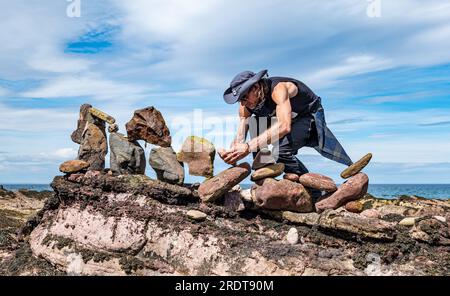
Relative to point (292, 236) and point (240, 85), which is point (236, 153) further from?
point (292, 236)

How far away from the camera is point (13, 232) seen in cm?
1070

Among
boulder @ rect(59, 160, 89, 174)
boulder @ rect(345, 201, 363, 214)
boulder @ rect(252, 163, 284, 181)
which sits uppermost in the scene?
boulder @ rect(59, 160, 89, 174)

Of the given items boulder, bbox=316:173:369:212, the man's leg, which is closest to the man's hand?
the man's leg

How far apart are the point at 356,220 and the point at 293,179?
4.08ft

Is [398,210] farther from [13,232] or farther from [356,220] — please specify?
[13,232]

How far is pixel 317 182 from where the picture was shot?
315 inches

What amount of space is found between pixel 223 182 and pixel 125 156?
1930 millimetres

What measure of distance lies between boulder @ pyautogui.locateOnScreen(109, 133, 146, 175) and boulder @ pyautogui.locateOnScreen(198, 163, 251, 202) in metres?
1.33

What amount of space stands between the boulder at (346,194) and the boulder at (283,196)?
24 centimetres

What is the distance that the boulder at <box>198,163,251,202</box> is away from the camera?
8.01 m

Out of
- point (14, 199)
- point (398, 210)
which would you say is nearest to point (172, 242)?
point (398, 210)

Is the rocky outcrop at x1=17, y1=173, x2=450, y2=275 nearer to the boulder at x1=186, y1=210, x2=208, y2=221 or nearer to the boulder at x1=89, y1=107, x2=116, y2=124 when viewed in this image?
the boulder at x1=186, y1=210, x2=208, y2=221

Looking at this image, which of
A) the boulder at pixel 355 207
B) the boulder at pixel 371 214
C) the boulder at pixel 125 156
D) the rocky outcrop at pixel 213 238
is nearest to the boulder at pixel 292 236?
the rocky outcrop at pixel 213 238

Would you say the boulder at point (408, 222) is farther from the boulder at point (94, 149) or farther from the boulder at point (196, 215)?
the boulder at point (94, 149)
